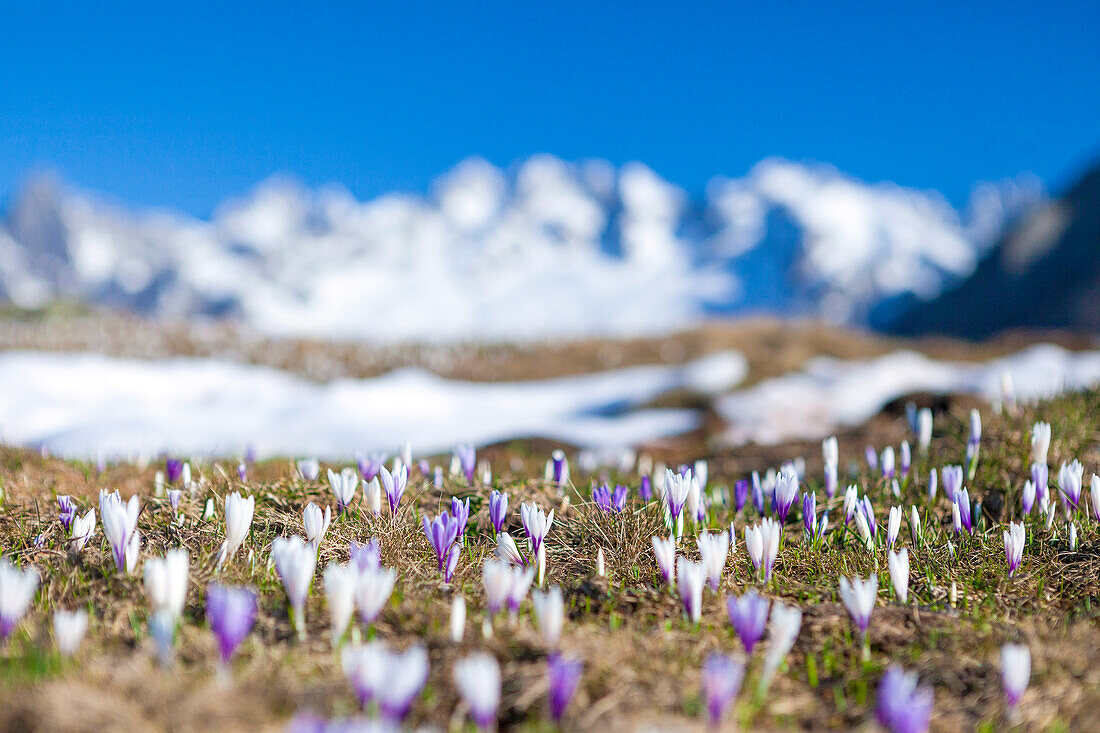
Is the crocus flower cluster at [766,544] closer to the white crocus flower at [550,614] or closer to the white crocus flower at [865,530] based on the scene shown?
the white crocus flower at [865,530]

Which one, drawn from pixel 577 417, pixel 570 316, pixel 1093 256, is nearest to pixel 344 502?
pixel 577 417

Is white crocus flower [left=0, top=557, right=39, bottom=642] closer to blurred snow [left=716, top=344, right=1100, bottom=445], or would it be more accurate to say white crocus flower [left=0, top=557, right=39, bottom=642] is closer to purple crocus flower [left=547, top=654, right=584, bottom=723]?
purple crocus flower [left=547, top=654, right=584, bottom=723]

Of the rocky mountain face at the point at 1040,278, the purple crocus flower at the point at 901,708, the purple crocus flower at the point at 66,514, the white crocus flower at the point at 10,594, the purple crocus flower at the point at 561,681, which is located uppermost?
the rocky mountain face at the point at 1040,278

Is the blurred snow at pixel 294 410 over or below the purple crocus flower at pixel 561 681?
over

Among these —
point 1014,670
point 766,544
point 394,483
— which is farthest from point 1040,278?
point 1014,670

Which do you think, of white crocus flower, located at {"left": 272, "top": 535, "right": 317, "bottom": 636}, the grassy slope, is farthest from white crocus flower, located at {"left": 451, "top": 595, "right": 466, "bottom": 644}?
white crocus flower, located at {"left": 272, "top": 535, "right": 317, "bottom": 636}

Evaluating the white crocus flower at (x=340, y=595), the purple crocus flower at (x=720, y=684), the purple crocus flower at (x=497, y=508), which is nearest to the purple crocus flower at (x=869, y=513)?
the purple crocus flower at (x=497, y=508)

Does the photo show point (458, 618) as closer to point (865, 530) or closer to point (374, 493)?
point (374, 493)

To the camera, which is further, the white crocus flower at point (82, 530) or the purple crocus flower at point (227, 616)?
the white crocus flower at point (82, 530)

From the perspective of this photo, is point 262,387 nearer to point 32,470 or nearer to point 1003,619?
point 32,470
